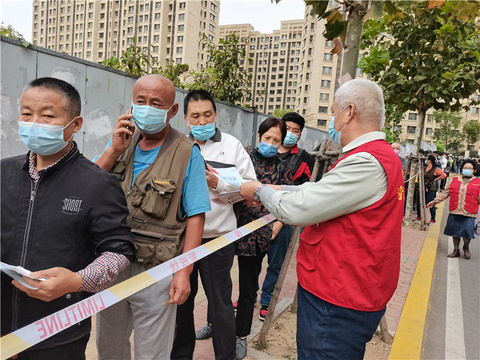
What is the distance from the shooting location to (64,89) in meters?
1.54

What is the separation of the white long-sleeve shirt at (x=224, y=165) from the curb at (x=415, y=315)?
7.04 feet

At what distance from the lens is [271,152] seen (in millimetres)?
3250

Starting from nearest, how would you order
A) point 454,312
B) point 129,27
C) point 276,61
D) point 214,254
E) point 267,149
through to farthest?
point 214,254
point 267,149
point 454,312
point 129,27
point 276,61

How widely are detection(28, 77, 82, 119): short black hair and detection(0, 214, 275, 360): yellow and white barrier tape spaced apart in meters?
0.79

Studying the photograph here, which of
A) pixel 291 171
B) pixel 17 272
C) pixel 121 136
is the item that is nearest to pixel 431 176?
pixel 291 171

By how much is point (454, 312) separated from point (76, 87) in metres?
5.59

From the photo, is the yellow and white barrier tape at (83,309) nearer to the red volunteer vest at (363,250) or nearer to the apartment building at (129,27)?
the red volunteer vest at (363,250)

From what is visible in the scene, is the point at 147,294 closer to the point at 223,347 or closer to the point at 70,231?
the point at 70,231

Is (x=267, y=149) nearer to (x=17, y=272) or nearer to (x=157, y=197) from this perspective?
(x=157, y=197)

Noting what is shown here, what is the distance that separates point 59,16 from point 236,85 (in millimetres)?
110927

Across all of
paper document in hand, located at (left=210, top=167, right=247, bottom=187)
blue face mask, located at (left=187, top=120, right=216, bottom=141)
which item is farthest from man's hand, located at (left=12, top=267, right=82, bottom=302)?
blue face mask, located at (left=187, top=120, right=216, bottom=141)

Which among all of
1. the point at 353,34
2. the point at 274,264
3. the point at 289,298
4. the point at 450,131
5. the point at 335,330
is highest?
the point at 450,131

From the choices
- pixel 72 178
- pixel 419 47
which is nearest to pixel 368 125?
pixel 72 178

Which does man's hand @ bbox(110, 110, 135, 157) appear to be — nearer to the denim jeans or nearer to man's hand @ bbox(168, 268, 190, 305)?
man's hand @ bbox(168, 268, 190, 305)
